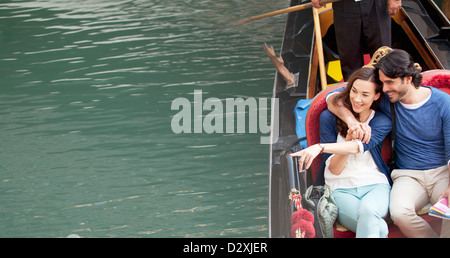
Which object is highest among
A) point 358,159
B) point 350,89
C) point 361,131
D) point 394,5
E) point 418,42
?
point 394,5

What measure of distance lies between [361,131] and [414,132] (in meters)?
0.21

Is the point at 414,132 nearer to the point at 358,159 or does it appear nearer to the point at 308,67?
the point at 358,159

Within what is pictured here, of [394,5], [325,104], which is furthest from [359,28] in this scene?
[325,104]

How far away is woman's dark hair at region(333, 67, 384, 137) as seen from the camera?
1894mm

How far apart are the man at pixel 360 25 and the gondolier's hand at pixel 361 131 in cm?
102

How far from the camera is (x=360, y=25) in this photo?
9.04 feet

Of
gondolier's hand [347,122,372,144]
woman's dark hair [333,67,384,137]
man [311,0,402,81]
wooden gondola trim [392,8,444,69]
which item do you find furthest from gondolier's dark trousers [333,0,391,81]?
gondolier's hand [347,122,372,144]

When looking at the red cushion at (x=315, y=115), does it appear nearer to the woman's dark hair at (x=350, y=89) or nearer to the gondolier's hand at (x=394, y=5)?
the woman's dark hair at (x=350, y=89)

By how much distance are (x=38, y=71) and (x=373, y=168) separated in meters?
4.36

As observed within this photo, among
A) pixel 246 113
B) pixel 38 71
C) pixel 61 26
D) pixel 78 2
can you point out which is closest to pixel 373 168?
pixel 246 113

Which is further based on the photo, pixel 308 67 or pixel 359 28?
pixel 308 67

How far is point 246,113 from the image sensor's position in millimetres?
4359

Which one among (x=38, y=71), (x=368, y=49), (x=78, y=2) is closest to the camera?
(x=368, y=49)

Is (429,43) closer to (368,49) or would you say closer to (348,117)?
(368,49)
